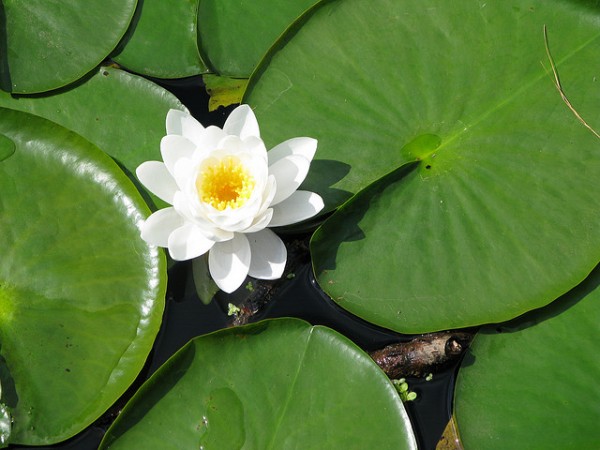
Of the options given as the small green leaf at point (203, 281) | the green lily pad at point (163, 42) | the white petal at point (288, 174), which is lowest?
the small green leaf at point (203, 281)

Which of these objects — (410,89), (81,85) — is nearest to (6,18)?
(81,85)

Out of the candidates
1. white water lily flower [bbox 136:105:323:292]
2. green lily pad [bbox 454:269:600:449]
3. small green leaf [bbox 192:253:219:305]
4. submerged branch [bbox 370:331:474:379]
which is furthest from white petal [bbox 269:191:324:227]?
green lily pad [bbox 454:269:600:449]

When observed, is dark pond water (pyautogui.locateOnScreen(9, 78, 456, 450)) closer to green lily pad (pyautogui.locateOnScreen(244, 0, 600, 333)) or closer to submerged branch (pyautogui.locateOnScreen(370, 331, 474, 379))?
submerged branch (pyautogui.locateOnScreen(370, 331, 474, 379))

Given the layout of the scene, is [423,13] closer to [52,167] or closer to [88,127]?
[88,127]

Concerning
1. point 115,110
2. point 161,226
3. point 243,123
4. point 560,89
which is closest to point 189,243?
point 161,226

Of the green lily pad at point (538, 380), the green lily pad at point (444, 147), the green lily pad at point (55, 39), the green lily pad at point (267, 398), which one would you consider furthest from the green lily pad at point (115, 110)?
the green lily pad at point (538, 380)

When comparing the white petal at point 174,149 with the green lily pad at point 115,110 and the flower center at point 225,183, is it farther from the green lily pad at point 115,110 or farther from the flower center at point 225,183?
the green lily pad at point 115,110

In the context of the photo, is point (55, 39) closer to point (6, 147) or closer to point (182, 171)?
point (6, 147)
